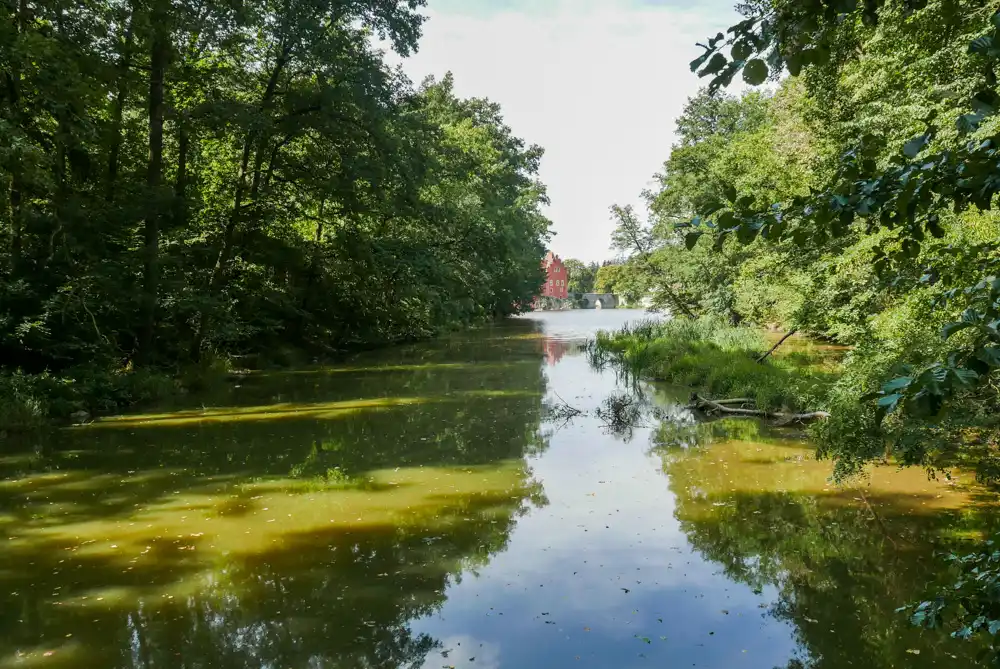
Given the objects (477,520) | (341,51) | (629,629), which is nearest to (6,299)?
(341,51)

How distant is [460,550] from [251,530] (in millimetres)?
2153

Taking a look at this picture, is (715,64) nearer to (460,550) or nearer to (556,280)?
(460,550)

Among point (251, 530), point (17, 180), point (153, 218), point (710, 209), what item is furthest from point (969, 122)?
point (153, 218)

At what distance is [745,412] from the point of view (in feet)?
42.3

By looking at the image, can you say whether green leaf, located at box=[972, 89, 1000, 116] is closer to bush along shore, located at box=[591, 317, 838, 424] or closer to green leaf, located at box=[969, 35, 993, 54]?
green leaf, located at box=[969, 35, 993, 54]

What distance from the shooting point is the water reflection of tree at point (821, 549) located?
4.75 m

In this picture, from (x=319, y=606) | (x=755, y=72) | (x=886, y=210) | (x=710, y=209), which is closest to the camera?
(x=755, y=72)

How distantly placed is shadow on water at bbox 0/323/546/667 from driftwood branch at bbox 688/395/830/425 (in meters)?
3.52

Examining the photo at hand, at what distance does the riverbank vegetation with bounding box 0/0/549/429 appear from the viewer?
12414 millimetres

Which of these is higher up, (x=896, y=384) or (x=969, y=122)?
(x=969, y=122)

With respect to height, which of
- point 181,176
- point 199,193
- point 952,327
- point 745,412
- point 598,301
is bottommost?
point 745,412

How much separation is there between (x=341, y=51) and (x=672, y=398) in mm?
11250

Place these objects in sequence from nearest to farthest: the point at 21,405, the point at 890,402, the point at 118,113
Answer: the point at 890,402 → the point at 21,405 → the point at 118,113

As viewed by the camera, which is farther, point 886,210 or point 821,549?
point 821,549
